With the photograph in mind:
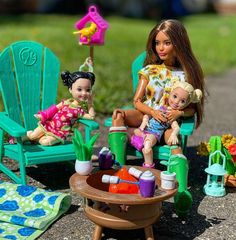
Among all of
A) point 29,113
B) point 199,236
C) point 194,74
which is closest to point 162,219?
point 199,236

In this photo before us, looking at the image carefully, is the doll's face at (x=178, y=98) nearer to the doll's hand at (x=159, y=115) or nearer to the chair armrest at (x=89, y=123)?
the doll's hand at (x=159, y=115)

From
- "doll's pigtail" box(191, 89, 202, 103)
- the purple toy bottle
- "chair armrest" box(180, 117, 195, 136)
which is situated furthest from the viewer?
"doll's pigtail" box(191, 89, 202, 103)

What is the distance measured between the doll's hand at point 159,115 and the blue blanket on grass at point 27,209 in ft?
3.20

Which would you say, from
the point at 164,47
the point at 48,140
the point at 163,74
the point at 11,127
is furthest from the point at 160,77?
the point at 11,127

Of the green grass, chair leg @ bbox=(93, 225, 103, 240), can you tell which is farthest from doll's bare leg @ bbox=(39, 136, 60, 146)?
the green grass

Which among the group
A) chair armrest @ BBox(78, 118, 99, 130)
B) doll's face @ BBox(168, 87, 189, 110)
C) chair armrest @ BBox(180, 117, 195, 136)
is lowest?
chair armrest @ BBox(180, 117, 195, 136)

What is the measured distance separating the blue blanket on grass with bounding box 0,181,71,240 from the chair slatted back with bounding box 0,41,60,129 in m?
0.85

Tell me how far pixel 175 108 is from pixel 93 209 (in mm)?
1274

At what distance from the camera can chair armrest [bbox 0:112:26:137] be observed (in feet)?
12.6

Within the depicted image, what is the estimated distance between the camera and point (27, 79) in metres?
4.79

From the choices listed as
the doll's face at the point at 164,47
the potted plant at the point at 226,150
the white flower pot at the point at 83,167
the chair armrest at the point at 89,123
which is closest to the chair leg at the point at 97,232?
the white flower pot at the point at 83,167

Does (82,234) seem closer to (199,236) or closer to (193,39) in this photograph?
(199,236)

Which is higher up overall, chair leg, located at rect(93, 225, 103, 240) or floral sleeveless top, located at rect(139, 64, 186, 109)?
floral sleeveless top, located at rect(139, 64, 186, 109)

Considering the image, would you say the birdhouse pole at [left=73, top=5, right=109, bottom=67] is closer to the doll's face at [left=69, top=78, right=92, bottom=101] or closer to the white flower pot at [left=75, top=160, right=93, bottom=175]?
the doll's face at [left=69, top=78, right=92, bottom=101]
